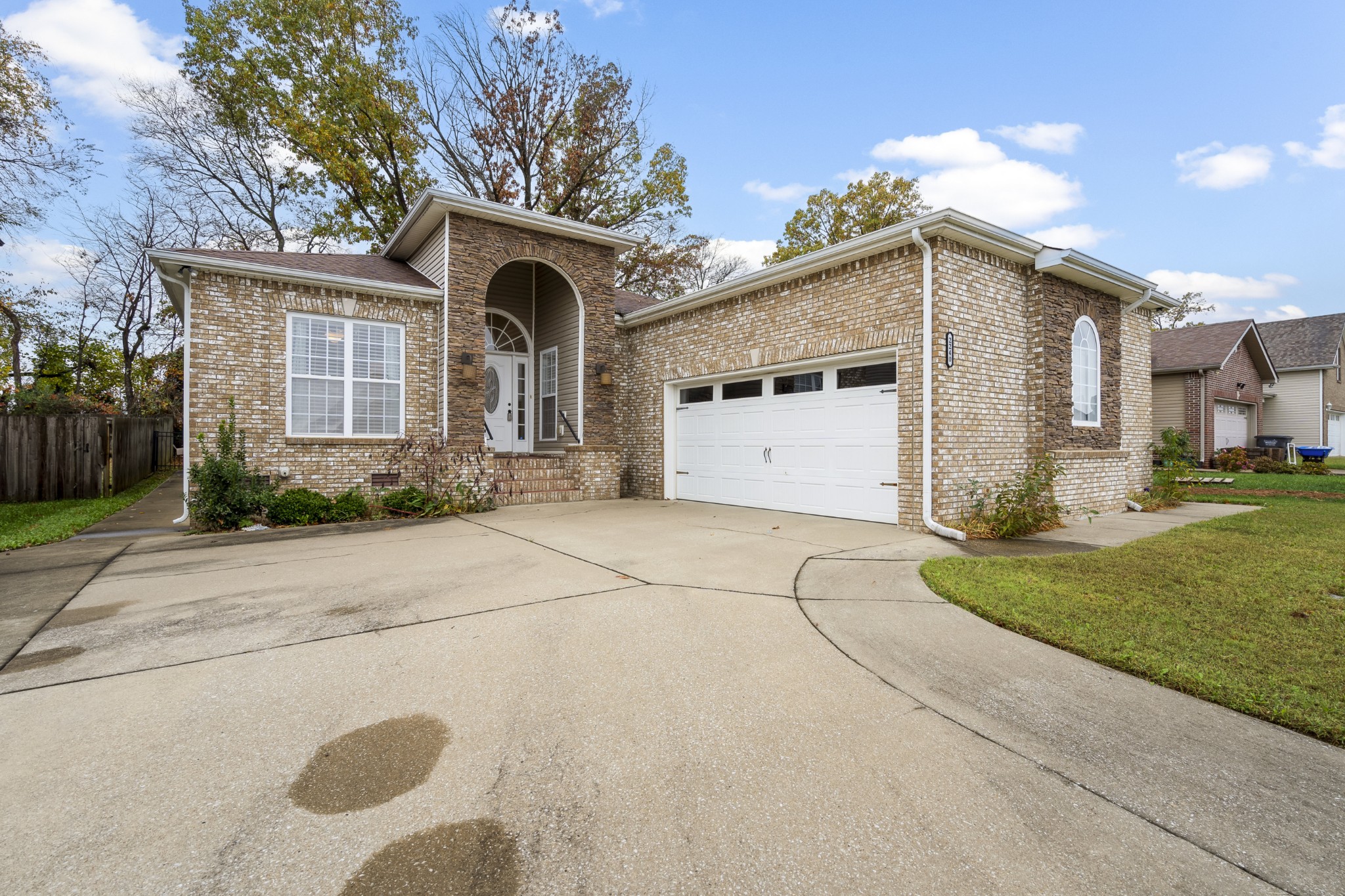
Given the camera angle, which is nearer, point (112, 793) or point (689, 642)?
point (112, 793)

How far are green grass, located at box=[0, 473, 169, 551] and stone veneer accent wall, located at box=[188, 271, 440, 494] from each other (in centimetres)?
186

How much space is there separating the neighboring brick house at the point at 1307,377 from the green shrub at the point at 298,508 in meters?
34.4

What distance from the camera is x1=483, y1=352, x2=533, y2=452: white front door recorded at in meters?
13.0

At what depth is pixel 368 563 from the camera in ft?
18.5

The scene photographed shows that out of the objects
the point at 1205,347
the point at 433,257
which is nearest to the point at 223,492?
the point at 433,257

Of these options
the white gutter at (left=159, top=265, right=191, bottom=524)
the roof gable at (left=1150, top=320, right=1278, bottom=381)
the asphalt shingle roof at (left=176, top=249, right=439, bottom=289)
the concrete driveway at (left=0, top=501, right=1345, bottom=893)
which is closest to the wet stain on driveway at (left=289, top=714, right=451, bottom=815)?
the concrete driveway at (left=0, top=501, right=1345, bottom=893)

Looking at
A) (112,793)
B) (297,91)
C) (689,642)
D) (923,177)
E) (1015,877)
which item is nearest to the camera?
(1015,877)

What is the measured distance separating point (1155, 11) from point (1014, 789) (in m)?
12.4

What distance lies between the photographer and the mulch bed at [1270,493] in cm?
1102

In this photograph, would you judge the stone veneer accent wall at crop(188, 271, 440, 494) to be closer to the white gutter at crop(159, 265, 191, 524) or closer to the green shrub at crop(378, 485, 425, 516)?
the white gutter at crop(159, 265, 191, 524)

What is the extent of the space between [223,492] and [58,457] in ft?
23.1

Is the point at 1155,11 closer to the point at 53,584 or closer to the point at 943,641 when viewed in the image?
the point at 943,641

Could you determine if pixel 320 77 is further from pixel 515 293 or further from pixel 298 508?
pixel 298 508

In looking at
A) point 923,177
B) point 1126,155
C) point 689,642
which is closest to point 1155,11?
point 1126,155
